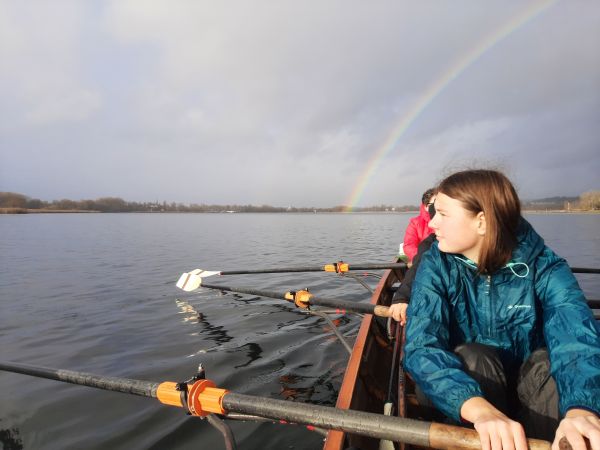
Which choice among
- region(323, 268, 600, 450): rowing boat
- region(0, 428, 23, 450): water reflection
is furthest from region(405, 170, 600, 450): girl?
region(0, 428, 23, 450): water reflection

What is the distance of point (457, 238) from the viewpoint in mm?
2465

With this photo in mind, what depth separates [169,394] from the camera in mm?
2420

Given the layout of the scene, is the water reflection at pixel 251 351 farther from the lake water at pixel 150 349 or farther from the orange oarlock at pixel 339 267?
the orange oarlock at pixel 339 267

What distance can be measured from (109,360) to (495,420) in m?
6.49

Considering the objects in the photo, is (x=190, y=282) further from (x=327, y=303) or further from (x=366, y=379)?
(x=366, y=379)

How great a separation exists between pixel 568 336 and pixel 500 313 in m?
0.41

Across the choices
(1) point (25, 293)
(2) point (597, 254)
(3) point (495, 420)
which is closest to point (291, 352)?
(3) point (495, 420)

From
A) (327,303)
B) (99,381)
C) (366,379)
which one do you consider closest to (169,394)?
(99,381)

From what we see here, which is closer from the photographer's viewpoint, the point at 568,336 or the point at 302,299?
the point at 568,336

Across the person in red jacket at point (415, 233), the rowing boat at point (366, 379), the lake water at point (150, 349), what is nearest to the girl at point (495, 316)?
the rowing boat at point (366, 379)

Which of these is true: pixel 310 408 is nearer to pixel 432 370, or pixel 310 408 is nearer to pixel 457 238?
pixel 432 370

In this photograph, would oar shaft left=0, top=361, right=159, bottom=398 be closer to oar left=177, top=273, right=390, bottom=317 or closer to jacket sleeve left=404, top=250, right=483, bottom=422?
jacket sleeve left=404, top=250, right=483, bottom=422

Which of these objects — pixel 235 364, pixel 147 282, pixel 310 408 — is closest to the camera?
pixel 310 408

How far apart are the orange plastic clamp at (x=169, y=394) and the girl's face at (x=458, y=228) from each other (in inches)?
82.0
